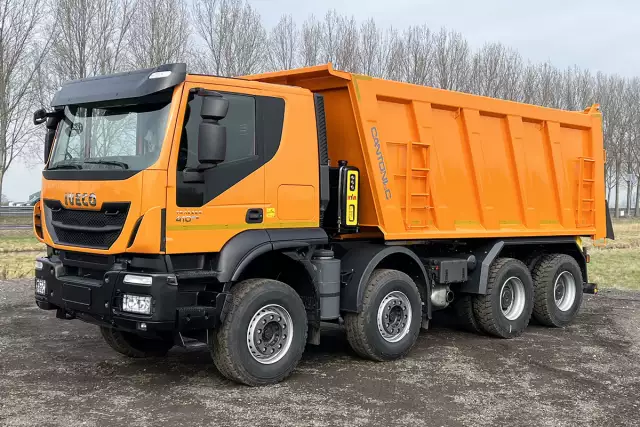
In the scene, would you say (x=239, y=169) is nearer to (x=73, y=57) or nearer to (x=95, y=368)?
(x=95, y=368)

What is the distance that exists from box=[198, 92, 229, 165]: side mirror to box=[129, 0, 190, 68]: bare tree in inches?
957

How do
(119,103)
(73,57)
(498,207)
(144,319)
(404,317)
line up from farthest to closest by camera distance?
(73,57), (498,207), (404,317), (119,103), (144,319)

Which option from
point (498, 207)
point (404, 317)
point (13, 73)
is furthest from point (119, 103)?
point (13, 73)

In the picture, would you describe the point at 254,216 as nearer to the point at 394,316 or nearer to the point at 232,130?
the point at 232,130

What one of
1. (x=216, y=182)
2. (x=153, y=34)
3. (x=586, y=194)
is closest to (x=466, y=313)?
(x=586, y=194)

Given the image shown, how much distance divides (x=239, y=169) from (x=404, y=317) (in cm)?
277

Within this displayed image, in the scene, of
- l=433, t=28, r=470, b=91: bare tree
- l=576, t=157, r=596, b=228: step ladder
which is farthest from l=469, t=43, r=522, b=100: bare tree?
l=576, t=157, r=596, b=228: step ladder

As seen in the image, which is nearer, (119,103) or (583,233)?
(119,103)

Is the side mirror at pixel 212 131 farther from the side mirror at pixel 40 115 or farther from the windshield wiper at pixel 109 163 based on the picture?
the side mirror at pixel 40 115

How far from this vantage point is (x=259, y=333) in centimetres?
641

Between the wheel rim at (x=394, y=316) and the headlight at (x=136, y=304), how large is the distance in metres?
2.71

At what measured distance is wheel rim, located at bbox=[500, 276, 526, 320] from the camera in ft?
30.6

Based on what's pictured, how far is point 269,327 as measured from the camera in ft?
21.4

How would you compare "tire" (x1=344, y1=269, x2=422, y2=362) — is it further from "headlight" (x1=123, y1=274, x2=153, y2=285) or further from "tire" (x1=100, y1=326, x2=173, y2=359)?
"headlight" (x1=123, y1=274, x2=153, y2=285)
